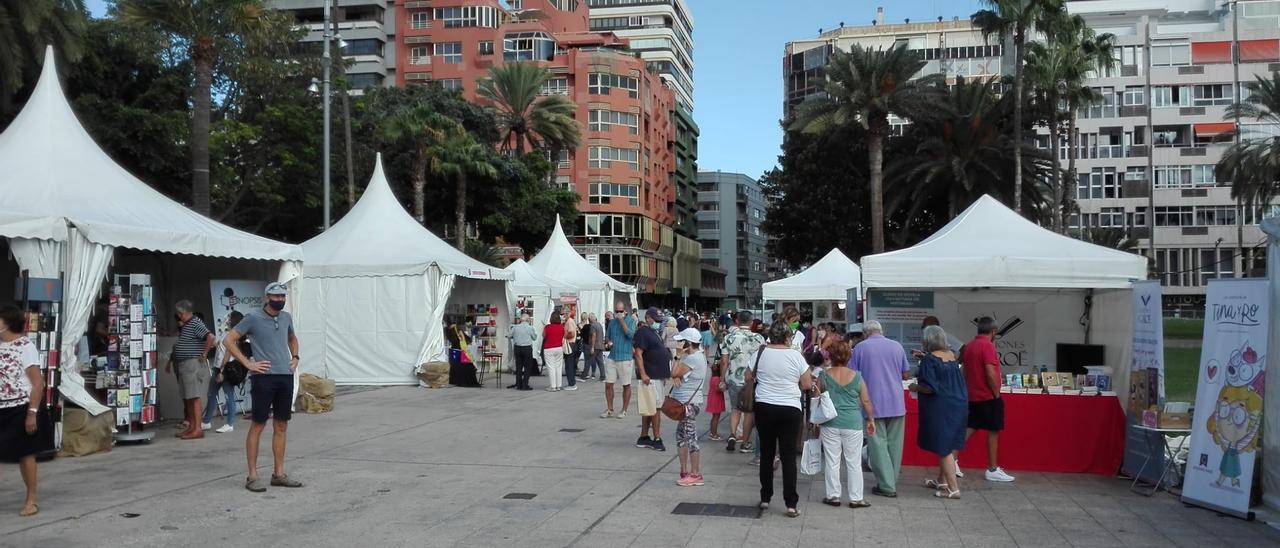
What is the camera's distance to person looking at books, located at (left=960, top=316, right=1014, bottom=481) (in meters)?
10.0

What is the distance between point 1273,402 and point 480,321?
19291 mm

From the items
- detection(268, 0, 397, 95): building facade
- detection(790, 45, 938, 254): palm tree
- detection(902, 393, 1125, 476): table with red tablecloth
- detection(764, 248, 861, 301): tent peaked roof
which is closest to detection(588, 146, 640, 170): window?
detection(268, 0, 397, 95): building facade

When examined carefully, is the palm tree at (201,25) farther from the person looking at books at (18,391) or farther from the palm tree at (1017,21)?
the palm tree at (1017,21)

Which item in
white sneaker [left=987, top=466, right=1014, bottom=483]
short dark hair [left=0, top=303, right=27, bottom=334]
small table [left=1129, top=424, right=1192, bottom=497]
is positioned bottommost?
white sneaker [left=987, top=466, right=1014, bottom=483]

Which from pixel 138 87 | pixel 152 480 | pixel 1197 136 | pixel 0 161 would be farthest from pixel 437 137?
pixel 1197 136

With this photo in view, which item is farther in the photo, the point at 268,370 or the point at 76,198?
the point at 76,198

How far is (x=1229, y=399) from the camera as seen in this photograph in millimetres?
8773

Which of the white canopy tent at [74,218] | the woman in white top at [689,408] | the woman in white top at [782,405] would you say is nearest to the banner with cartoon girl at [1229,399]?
the woman in white top at [782,405]

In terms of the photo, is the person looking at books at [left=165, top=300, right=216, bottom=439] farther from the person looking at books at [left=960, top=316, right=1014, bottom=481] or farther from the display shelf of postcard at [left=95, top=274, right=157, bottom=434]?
the person looking at books at [left=960, top=316, right=1014, bottom=481]

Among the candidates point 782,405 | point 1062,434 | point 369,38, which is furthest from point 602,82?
point 782,405

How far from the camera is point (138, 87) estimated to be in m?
33.3

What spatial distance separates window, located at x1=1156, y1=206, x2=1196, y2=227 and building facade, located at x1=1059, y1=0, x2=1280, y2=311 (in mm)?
64

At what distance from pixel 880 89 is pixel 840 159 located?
25.2ft

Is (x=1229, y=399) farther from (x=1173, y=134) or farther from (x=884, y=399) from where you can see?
(x=1173, y=134)
